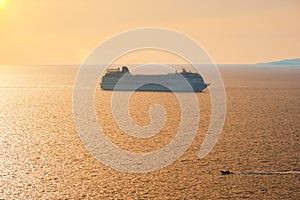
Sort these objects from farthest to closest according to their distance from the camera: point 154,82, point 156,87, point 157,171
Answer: point 154,82 < point 156,87 < point 157,171

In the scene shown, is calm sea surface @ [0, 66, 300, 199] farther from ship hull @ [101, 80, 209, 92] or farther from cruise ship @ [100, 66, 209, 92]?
cruise ship @ [100, 66, 209, 92]

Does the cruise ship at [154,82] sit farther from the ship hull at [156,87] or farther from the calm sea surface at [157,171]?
the calm sea surface at [157,171]

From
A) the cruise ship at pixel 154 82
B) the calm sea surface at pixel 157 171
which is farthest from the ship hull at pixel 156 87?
the calm sea surface at pixel 157 171

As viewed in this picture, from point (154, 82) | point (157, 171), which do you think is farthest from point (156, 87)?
point (157, 171)

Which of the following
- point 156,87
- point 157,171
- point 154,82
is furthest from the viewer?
point 154,82

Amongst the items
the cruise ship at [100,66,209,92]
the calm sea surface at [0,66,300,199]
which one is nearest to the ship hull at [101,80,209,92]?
the cruise ship at [100,66,209,92]

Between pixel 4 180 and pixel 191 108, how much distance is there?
43.3 meters

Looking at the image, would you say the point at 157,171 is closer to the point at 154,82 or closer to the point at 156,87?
the point at 156,87

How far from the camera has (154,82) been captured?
114 meters

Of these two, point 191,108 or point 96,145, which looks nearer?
point 96,145

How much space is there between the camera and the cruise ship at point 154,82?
4186 inches

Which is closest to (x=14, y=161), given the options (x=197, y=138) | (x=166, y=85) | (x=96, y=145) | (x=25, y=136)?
(x=96, y=145)

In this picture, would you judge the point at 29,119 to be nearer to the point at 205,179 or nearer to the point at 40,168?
the point at 40,168

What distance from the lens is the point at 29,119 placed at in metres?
54.4
